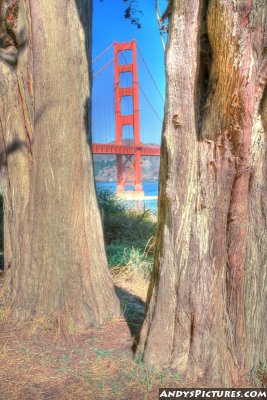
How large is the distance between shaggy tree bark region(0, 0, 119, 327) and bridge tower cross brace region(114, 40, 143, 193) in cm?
1263

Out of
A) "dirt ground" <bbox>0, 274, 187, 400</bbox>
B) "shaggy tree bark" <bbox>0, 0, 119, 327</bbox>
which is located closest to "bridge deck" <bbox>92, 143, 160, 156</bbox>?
"shaggy tree bark" <bbox>0, 0, 119, 327</bbox>

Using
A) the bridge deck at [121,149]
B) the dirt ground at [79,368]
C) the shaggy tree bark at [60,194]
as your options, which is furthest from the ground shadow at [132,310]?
the bridge deck at [121,149]

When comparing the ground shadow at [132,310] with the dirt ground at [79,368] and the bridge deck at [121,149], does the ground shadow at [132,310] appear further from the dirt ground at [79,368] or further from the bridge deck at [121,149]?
the bridge deck at [121,149]

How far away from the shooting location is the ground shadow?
11.8ft

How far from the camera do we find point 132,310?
13.3 ft

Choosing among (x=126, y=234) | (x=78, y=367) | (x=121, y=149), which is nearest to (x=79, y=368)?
(x=78, y=367)

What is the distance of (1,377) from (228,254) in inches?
57.4

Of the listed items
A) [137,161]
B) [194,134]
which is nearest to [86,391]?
[194,134]

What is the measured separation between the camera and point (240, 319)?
8.24ft

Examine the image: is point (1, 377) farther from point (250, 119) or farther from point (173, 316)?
point (250, 119)

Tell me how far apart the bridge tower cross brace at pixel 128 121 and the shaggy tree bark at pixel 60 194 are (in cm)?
1263

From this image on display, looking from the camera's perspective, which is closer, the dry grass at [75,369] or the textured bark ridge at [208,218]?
the textured bark ridge at [208,218]

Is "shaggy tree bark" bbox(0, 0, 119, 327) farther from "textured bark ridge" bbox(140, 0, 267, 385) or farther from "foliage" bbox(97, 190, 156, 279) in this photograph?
"foliage" bbox(97, 190, 156, 279)

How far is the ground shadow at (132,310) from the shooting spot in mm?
3584
